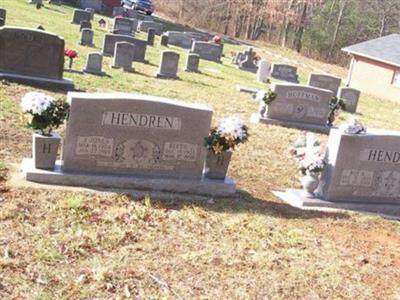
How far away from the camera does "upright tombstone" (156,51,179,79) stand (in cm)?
2095

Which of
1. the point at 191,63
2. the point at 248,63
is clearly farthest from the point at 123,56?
the point at 248,63

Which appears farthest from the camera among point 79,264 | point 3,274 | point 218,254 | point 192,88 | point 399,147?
point 192,88

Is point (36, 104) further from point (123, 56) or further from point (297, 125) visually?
point (123, 56)

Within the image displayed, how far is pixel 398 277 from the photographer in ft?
22.2

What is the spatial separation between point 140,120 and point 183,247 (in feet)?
7.91

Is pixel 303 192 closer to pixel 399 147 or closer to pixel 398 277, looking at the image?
pixel 399 147

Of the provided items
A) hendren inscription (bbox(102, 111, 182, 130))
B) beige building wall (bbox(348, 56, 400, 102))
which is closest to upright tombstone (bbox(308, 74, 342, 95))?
beige building wall (bbox(348, 56, 400, 102))

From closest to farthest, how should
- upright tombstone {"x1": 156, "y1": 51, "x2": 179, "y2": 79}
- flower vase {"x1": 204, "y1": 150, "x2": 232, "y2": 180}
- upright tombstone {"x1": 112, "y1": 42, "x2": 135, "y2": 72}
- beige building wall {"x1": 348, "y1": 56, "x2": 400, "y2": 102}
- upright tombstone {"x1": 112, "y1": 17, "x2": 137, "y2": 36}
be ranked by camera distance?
flower vase {"x1": 204, "y1": 150, "x2": 232, "y2": 180} < upright tombstone {"x1": 112, "y1": 42, "x2": 135, "y2": 72} < upright tombstone {"x1": 156, "y1": 51, "x2": 179, "y2": 79} < upright tombstone {"x1": 112, "y1": 17, "x2": 137, "y2": 36} < beige building wall {"x1": 348, "y1": 56, "x2": 400, "y2": 102}

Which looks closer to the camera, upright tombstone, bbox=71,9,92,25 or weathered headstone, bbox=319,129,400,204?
weathered headstone, bbox=319,129,400,204

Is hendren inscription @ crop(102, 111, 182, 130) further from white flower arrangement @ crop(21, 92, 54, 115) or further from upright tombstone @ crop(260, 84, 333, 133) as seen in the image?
upright tombstone @ crop(260, 84, 333, 133)

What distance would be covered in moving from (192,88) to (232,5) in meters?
33.0

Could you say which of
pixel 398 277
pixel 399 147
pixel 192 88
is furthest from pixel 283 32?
pixel 398 277

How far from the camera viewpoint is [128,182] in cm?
852

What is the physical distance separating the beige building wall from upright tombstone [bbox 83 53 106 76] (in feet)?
58.7
